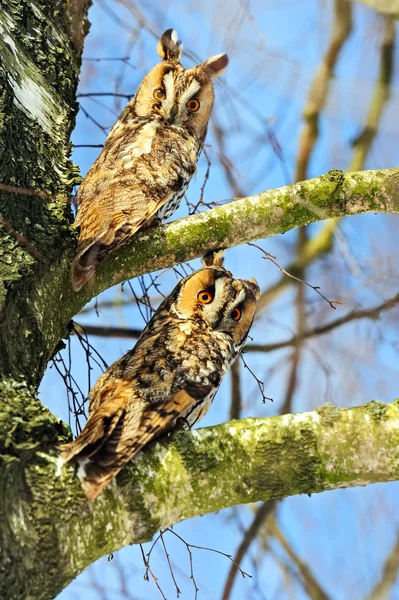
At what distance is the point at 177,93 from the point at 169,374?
1.76 metres

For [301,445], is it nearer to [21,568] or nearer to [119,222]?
[21,568]

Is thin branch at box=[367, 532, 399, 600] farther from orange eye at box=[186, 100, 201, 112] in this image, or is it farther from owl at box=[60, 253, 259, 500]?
orange eye at box=[186, 100, 201, 112]

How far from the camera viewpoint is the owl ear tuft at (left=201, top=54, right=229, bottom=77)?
10.5 ft

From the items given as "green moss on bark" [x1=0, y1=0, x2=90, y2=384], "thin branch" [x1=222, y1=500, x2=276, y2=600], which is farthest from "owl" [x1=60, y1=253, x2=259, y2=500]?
"thin branch" [x1=222, y1=500, x2=276, y2=600]

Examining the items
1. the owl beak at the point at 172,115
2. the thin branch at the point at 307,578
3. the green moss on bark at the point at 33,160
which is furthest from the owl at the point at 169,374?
the thin branch at the point at 307,578

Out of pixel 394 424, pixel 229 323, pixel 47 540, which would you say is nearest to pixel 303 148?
pixel 229 323

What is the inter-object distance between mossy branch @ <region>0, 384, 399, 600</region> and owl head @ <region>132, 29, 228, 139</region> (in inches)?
74.7

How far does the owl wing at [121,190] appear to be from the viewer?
228 cm

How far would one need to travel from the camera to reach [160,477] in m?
1.70

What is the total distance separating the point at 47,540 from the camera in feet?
5.09

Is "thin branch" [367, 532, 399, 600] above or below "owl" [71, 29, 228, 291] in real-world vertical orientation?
below

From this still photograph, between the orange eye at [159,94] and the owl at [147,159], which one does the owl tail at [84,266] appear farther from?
the orange eye at [159,94]

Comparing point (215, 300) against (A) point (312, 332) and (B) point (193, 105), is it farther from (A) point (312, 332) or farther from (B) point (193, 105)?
(A) point (312, 332)

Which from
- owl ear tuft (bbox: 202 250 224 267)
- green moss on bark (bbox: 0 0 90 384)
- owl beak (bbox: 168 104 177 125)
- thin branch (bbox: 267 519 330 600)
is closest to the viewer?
green moss on bark (bbox: 0 0 90 384)
